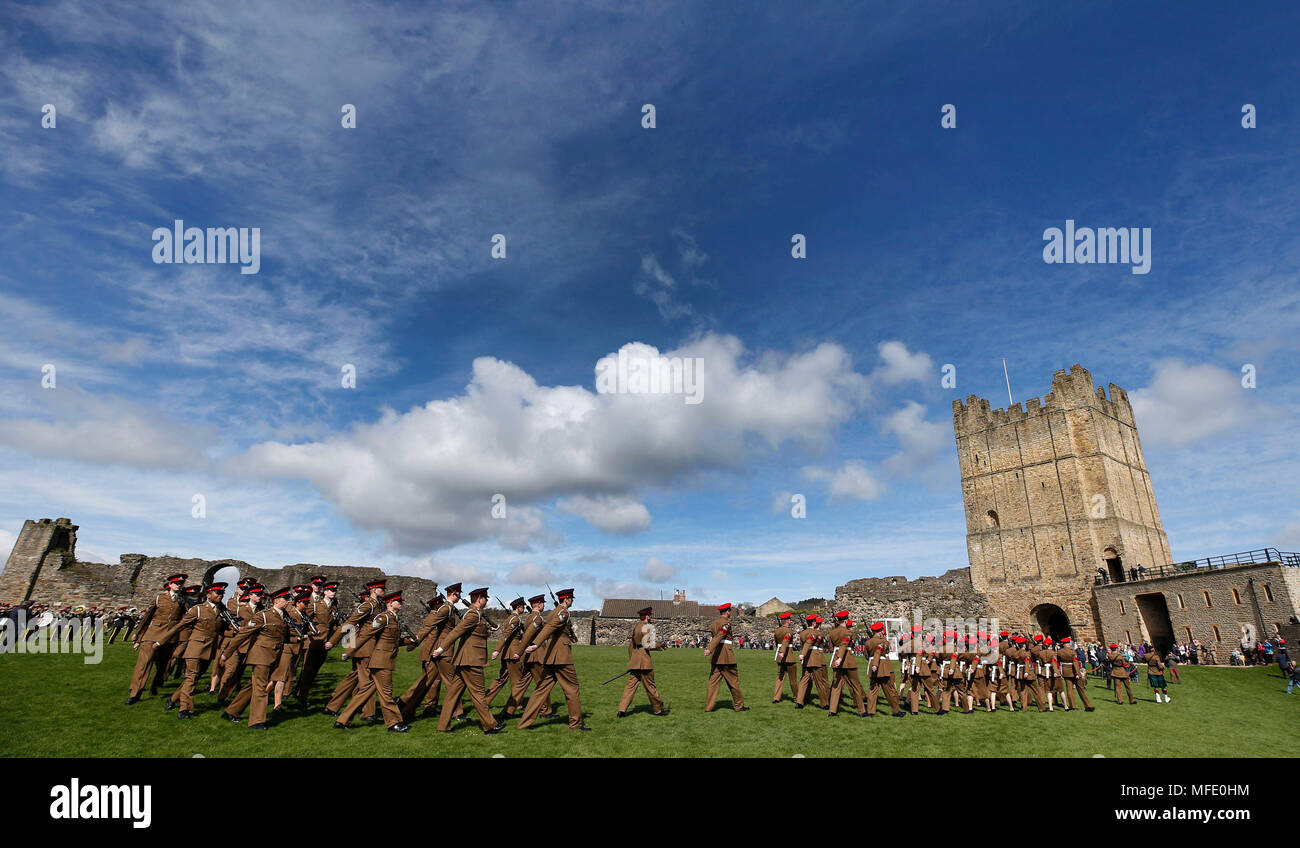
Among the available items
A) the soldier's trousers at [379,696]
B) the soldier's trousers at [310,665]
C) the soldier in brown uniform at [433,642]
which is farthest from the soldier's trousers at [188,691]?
the soldier in brown uniform at [433,642]

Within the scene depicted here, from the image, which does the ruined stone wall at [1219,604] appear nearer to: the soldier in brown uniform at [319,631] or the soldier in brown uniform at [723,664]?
the soldier in brown uniform at [723,664]

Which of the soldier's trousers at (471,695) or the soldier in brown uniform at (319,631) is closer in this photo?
the soldier's trousers at (471,695)

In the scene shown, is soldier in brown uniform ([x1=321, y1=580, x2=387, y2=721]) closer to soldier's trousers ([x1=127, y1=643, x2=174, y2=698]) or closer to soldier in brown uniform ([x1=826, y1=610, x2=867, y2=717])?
soldier's trousers ([x1=127, y1=643, x2=174, y2=698])

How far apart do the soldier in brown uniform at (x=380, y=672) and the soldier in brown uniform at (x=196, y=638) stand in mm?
2445

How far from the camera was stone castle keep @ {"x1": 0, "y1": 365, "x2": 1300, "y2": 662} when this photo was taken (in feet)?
96.7

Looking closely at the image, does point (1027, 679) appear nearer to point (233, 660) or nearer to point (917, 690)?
point (917, 690)

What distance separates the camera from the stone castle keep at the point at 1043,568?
29484mm

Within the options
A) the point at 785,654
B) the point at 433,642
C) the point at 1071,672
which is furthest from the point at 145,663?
the point at 1071,672

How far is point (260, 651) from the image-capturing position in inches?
334

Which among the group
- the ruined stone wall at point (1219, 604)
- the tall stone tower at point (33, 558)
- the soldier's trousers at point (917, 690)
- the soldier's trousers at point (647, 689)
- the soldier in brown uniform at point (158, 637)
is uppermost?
the tall stone tower at point (33, 558)

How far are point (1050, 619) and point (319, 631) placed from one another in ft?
151

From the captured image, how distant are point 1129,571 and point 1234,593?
411 inches

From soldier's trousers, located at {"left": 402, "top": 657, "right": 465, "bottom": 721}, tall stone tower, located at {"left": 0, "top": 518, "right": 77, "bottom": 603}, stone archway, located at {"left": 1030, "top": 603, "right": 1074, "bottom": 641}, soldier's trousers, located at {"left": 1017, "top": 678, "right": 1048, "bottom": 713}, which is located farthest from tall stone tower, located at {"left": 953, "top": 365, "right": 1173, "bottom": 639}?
tall stone tower, located at {"left": 0, "top": 518, "right": 77, "bottom": 603}
